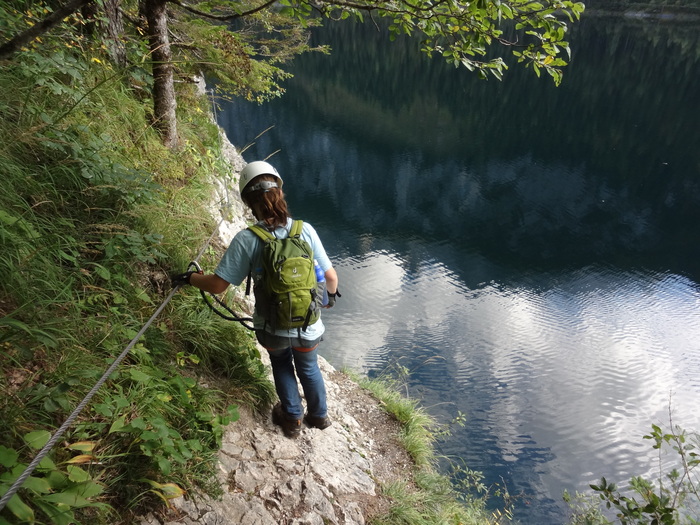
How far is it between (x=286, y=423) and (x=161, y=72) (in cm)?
364

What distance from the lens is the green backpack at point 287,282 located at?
2.47 meters

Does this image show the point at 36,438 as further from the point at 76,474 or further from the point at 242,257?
the point at 242,257

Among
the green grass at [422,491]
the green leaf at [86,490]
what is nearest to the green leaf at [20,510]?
the green leaf at [86,490]

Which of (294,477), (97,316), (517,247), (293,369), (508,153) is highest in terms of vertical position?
(97,316)

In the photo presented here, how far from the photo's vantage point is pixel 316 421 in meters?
3.43

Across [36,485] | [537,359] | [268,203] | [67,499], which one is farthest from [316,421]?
[537,359]

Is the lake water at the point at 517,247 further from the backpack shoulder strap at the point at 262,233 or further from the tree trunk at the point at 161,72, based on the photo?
the backpack shoulder strap at the point at 262,233

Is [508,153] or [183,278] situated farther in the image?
[508,153]

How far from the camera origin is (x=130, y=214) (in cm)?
313

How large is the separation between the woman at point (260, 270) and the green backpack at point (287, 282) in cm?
7

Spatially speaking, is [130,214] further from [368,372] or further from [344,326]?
[344,326]

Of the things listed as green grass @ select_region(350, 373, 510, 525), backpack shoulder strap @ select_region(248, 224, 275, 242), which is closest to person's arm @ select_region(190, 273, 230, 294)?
backpack shoulder strap @ select_region(248, 224, 275, 242)

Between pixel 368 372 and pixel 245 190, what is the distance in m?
6.14

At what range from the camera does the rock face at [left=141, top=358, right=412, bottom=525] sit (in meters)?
2.40
